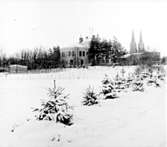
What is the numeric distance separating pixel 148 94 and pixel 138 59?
0.58m

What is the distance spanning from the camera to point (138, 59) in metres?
3.30

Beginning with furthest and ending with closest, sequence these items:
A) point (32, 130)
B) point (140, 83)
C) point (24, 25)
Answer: point (140, 83)
point (24, 25)
point (32, 130)

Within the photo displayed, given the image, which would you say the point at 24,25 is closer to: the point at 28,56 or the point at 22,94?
the point at 28,56

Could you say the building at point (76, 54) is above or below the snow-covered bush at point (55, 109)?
above

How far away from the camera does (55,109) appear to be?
2918mm

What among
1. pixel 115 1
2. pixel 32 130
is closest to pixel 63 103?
pixel 32 130

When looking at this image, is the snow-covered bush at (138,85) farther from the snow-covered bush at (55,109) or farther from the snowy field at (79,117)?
the snow-covered bush at (55,109)

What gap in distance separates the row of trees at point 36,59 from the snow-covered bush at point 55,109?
0.36 m

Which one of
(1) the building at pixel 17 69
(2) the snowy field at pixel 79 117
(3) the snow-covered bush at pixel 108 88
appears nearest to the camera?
(2) the snowy field at pixel 79 117

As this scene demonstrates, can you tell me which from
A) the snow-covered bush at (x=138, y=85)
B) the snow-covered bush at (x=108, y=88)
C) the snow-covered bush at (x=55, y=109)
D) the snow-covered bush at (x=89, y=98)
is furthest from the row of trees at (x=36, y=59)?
the snow-covered bush at (x=138, y=85)

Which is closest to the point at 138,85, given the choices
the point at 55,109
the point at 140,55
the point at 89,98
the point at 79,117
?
the point at 140,55

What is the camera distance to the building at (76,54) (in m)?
3.02

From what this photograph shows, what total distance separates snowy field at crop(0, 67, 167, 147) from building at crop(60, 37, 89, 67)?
0.10m

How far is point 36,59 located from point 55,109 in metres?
0.73
